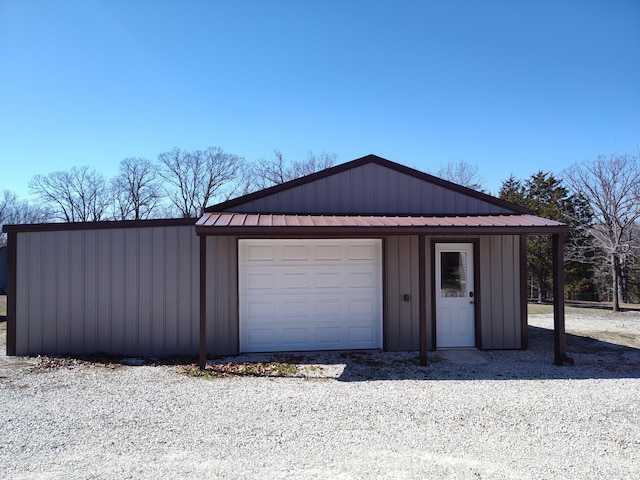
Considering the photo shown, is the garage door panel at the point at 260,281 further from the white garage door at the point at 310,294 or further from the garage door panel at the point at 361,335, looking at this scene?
the garage door panel at the point at 361,335

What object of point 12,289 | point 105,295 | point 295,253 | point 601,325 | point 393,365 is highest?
point 295,253

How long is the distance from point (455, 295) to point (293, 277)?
3.04 metres

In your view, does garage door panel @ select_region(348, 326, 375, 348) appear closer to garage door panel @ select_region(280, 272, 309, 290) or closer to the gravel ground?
the gravel ground

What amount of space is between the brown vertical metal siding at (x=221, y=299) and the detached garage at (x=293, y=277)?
0.02 meters

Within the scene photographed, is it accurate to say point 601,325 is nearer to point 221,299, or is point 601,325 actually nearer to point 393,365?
point 393,365

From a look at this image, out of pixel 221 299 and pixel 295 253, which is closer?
pixel 221 299

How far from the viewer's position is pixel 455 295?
745cm

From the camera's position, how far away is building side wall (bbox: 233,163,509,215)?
24.2ft

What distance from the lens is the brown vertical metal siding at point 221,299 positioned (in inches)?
273

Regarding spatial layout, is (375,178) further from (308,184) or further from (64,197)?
(64,197)

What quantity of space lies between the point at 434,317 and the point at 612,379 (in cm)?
271

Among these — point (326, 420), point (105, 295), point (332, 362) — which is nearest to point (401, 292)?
point (332, 362)

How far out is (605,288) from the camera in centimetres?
2281

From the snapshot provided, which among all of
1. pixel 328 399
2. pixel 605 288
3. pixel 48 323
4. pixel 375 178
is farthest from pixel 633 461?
pixel 605 288
